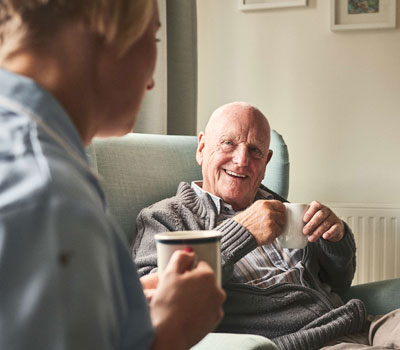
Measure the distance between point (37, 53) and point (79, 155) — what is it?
102mm

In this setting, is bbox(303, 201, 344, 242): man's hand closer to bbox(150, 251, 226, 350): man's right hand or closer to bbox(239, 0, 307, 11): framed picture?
bbox(150, 251, 226, 350): man's right hand

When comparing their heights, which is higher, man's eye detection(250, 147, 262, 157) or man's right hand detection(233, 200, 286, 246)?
man's eye detection(250, 147, 262, 157)

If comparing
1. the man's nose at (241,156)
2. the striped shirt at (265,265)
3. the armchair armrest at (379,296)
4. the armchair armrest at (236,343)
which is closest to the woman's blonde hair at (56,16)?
the armchair armrest at (236,343)

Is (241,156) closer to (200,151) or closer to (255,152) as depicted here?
(255,152)

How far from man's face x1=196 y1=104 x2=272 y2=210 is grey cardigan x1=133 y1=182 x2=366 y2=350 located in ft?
0.29

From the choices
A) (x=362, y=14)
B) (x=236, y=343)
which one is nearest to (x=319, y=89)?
(x=362, y=14)

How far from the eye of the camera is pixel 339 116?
2.83 metres

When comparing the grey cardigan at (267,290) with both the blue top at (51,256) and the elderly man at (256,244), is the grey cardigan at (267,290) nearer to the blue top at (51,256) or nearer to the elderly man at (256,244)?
the elderly man at (256,244)

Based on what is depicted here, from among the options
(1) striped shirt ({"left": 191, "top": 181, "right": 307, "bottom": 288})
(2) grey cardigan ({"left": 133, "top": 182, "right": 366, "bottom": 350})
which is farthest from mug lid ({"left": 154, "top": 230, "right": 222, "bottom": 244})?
(1) striped shirt ({"left": 191, "top": 181, "right": 307, "bottom": 288})

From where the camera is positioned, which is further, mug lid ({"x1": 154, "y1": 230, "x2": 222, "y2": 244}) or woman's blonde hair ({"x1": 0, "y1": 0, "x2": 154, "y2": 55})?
mug lid ({"x1": 154, "y1": 230, "x2": 222, "y2": 244})

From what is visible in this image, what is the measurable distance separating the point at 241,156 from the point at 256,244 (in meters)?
0.36

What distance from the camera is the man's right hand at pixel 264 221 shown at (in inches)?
56.8

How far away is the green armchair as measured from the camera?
5.41ft

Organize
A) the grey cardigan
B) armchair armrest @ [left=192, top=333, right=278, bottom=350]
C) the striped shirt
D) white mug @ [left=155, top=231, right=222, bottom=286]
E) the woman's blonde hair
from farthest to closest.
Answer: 1. the striped shirt
2. the grey cardigan
3. armchair armrest @ [left=192, top=333, right=278, bottom=350]
4. white mug @ [left=155, top=231, right=222, bottom=286]
5. the woman's blonde hair
